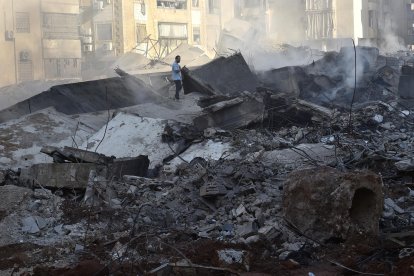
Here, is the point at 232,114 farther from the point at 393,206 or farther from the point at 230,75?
the point at 393,206

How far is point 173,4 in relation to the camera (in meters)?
42.9

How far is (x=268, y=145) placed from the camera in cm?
994

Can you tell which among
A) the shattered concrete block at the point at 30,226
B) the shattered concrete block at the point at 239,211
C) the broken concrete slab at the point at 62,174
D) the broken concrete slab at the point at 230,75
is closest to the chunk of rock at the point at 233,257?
the shattered concrete block at the point at 239,211

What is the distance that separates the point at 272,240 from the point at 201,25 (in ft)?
132

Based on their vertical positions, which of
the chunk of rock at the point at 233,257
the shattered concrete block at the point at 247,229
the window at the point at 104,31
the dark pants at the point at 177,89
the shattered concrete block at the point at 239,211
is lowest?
the chunk of rock at the point at 233,257

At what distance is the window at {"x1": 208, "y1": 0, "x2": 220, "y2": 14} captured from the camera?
152ft

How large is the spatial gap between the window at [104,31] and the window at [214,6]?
9.43 metres

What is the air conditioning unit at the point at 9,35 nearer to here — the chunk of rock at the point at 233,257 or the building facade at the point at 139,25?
the building facade at the point at 139,25

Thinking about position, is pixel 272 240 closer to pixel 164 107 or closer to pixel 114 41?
pixel 164 107

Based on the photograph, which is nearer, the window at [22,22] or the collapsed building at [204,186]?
the collapsed building at [204,186]

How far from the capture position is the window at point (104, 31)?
40531mm

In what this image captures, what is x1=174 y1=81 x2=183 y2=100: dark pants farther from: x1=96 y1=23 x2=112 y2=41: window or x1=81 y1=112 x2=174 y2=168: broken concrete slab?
x1=96 y1=23 x2=112 y2=41: window

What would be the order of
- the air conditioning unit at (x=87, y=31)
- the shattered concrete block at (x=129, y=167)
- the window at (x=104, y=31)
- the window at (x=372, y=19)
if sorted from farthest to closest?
the window at (x=372, y=19)
the air conditioning unit at (x=87, y=31)
the window at (x=104, y=31)
the shattered concrete block at (x=129, y=167)

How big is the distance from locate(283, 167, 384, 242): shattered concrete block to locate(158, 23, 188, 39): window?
36953mm
